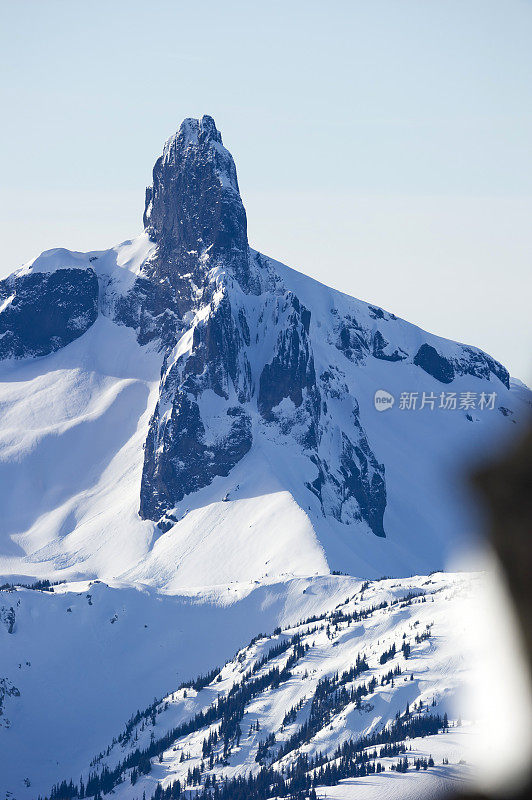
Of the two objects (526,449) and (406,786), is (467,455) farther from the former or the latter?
(406,786)

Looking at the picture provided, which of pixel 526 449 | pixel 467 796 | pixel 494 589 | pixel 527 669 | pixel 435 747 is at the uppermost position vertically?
pixel 435 747

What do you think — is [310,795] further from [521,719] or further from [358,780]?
[521,719]

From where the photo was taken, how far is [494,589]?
684cm

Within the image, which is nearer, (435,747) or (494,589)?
(494,589)

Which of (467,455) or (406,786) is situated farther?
(406,786)

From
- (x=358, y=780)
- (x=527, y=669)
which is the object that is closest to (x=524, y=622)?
(x=527, y=669)

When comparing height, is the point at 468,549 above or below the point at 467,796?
above

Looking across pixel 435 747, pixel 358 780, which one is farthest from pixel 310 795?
pixel 435 747

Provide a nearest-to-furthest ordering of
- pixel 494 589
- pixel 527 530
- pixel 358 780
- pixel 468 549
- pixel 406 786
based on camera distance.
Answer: pixel 527 530 → pixel 494 589 → pixel 468 549 → pixel 406 786 → pixel 358 780

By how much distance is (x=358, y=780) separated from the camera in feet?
627

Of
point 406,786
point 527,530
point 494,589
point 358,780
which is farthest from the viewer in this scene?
point 358,780

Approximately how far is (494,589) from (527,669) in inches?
17.4

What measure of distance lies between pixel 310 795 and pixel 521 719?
620ft

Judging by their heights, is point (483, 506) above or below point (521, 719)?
above
